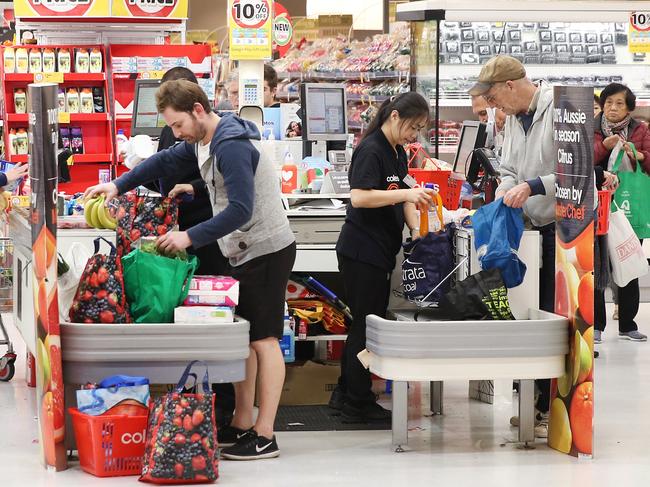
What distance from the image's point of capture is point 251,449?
16.1 feet

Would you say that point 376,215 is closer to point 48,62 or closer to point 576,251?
point 576,251

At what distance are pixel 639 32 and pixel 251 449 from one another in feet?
21.9

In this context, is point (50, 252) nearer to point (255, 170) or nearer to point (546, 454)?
point (255, 170)

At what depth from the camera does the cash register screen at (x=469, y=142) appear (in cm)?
709

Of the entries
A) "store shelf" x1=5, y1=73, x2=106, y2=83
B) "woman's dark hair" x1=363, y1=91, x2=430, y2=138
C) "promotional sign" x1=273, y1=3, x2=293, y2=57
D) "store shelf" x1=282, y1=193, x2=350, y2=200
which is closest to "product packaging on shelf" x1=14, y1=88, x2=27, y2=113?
"store shelf" x1=5, y1=73, x2=106, y2=83

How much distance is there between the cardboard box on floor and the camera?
614cm

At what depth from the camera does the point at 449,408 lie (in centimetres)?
606

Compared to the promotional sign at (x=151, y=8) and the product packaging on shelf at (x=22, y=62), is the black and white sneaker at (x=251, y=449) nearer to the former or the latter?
the product packaging on shelf at (x=22, y=62)

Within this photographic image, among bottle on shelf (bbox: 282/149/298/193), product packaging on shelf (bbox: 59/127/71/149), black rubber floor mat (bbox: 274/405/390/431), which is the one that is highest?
product packaging on shelf (bbox: 59/127/71/149)

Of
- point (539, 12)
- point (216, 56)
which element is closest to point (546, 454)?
point (539, 12)

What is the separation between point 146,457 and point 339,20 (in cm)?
1201

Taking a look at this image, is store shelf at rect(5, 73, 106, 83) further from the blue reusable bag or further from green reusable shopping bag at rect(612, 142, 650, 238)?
the blue reusable bag

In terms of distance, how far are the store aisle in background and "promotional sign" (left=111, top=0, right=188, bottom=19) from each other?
18.8ft

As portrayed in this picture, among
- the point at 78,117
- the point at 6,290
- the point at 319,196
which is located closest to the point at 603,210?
the point at 319,196
